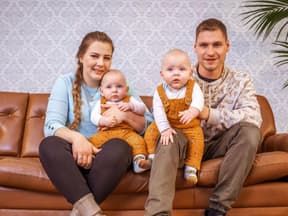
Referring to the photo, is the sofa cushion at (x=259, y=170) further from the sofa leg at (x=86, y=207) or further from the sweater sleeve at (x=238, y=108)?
the sofa leg at (x=86, y=207)

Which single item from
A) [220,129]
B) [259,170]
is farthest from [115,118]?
[259,170]

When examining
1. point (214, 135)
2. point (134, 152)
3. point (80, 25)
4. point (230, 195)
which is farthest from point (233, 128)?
point (80, 25)

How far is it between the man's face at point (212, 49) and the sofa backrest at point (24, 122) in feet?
1.76

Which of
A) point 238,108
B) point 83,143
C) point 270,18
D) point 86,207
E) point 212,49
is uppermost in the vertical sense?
point 270,18

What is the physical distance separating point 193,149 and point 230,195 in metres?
0.26

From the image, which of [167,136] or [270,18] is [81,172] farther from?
[270,18]

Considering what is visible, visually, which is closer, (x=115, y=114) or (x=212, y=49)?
(x=115, y=114)

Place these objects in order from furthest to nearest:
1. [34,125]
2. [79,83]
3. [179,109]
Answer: [34,125]
[79,83]
[179,109]

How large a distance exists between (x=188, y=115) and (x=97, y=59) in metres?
0.59

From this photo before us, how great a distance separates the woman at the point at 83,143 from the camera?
67.2 inches

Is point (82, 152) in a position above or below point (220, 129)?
below

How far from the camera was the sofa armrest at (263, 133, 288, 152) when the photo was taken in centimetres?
215

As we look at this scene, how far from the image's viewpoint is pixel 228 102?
2088 millimetres

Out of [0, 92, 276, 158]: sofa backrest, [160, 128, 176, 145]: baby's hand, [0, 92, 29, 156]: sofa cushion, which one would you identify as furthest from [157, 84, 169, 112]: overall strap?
[0, 92, 29, 156]: sofa cushion
